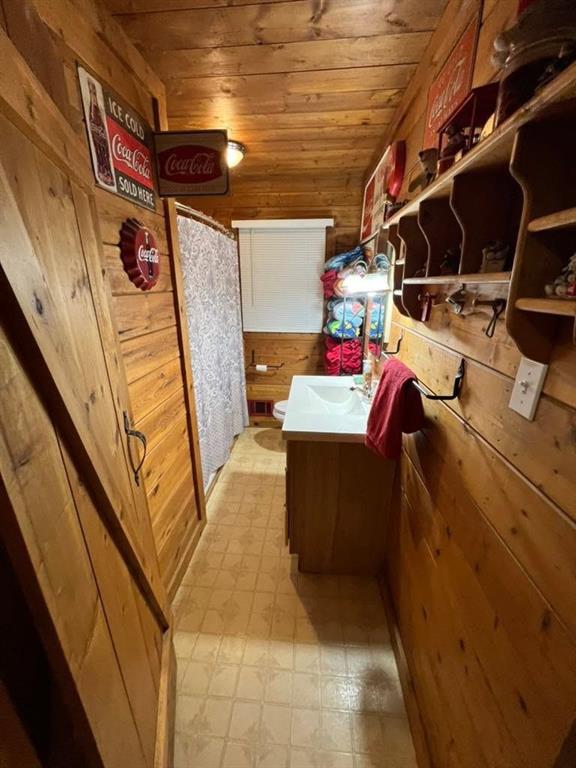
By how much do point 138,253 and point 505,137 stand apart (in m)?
1.16

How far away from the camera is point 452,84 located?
1.04 metres

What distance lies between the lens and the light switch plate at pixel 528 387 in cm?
57


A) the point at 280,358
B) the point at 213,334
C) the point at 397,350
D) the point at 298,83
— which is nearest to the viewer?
the point at 298,83

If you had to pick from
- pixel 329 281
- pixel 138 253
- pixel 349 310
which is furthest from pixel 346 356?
pixel 138 253

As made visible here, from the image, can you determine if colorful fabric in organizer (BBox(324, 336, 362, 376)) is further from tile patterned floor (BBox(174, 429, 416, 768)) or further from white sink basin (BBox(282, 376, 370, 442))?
tile patterned floor (BBox(174, 429, 416, 768))

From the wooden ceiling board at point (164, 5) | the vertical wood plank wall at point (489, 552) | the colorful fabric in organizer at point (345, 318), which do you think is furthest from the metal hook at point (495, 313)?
the colorful fabric in organizer at point (345, 318)

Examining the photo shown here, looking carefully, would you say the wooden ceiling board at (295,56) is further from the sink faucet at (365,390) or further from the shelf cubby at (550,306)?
the sink faucet at (365,390)

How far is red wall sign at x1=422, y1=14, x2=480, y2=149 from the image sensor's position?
93cm

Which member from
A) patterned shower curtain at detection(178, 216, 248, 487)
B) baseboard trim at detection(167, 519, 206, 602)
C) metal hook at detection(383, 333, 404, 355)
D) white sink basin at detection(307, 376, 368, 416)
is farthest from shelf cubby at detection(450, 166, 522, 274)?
baseboard trim at detection(167, 519, 206, 602)

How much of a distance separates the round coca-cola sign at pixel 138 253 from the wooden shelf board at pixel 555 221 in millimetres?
1210

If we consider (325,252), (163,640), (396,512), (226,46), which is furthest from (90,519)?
(325,252)

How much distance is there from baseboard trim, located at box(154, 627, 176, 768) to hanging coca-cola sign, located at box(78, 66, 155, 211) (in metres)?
1.73

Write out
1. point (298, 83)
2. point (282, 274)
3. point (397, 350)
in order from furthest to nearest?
point (282, 274)
point (397, 350)
point (298, 83)

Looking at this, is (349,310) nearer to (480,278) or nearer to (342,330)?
(342,330)
